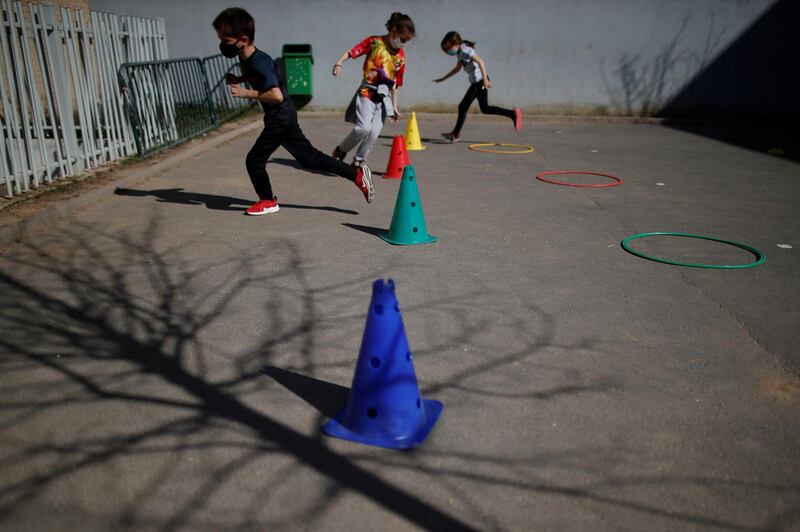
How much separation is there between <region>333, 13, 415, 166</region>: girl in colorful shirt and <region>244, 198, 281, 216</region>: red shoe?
5.51ft

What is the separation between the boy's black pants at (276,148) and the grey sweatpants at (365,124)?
1415 millimetres

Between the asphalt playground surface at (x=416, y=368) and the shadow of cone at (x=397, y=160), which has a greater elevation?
the shadow of cone at (x=397, y=160)

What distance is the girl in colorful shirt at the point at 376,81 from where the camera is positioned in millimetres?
8203

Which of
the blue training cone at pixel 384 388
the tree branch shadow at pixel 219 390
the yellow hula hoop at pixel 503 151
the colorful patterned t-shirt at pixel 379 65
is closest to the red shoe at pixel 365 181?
the colorful patterned t-shirt at pixel 379 65

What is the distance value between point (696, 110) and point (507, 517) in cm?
1566

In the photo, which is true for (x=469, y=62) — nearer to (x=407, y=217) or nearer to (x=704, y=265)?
(x=407, y=217)

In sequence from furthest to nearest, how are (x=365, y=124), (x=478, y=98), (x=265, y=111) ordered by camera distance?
(x=478, y=98)
(x=365, y=124)
(x=265, y=111)

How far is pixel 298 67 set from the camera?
1573 cm

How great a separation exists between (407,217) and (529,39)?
37.2 feet

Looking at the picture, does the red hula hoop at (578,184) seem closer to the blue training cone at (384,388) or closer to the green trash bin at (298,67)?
the blue training cone at (384,388)

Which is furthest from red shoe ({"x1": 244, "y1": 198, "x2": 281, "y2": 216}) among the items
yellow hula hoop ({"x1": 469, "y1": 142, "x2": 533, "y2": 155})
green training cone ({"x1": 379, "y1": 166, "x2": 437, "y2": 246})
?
yellow hula hoop ({"x1": 469, "y1": 142, "x2": 533, "y2": 155})

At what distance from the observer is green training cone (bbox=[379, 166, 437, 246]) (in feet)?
19.7

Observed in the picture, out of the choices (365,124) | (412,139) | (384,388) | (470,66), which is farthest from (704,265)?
(470,66)

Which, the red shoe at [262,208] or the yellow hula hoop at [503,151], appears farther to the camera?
the yellow hula hoop at [503,151]
